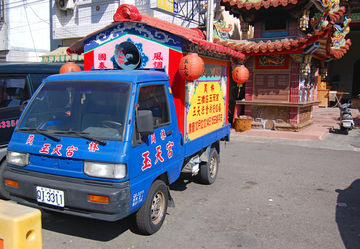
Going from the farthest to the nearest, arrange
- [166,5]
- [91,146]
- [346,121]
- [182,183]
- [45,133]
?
[166,5] → [346,121] → [182,183] → [45,133] → [91,146]

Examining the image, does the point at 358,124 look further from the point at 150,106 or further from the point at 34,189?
the point at 34,189

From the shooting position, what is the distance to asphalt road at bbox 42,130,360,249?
4.09m

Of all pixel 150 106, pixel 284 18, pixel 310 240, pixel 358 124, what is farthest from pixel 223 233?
pixel 358 124

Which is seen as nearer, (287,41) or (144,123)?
(144,123)

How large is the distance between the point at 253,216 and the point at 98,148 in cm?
265

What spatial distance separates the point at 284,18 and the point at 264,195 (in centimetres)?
891

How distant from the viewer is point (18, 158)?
154 inches

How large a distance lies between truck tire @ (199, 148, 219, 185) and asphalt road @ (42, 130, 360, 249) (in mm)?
134

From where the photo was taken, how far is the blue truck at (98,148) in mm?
3480

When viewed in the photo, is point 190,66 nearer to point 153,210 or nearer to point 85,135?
point 85,135

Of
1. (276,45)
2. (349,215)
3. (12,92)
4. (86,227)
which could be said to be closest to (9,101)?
(12,92)

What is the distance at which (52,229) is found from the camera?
4297mm

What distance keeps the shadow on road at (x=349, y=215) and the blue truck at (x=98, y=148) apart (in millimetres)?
2402

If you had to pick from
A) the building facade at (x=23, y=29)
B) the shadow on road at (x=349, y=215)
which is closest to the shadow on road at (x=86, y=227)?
the shadow on road at (x=349, y=215)
